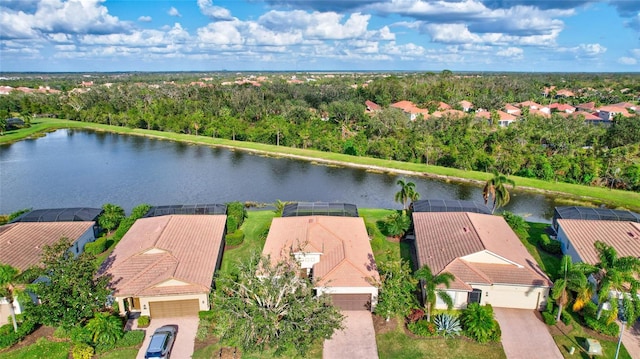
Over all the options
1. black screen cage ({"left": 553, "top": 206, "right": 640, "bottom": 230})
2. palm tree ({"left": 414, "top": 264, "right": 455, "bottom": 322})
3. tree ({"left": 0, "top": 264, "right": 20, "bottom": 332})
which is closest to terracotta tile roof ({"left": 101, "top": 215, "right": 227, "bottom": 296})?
tree ({"left": 0, "top": 264, "right": 20, "bottom": 332})

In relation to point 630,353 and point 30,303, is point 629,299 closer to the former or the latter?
point 630,353

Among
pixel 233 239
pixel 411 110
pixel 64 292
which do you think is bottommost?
pixel 233 239

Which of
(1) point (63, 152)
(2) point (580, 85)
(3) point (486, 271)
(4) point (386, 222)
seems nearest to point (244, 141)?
(1) point (63, 152)

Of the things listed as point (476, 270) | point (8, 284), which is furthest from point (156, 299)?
point (476, 270)

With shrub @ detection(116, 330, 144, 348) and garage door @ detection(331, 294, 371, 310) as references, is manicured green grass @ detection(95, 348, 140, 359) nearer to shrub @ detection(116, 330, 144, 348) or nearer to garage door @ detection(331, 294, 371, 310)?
shrub @ detection(116, 330, 144, 348)

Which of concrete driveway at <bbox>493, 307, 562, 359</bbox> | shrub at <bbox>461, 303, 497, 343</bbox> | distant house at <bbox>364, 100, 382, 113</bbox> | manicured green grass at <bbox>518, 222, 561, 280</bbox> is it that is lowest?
concrete driveway at <bbox>493, 307, 562, 359</bbox>

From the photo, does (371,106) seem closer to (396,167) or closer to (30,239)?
(396,167)

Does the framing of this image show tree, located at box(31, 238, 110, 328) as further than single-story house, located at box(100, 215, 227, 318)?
No

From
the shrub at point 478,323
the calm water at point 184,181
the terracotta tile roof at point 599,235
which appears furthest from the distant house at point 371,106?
the shrub at point 478,323
